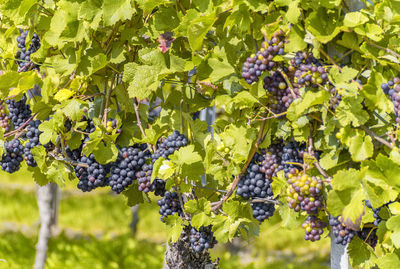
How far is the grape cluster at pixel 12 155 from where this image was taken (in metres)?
2.21

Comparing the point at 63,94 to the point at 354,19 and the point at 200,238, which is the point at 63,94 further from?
the point at 354,19

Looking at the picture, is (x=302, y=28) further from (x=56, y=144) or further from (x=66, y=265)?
(x=66, y=265)

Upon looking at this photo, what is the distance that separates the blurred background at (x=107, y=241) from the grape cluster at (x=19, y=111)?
4.43 feet

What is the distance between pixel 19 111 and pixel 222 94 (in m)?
1.01

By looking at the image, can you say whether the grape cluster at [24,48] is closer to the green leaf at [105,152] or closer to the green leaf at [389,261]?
the green leaf at [105,152]

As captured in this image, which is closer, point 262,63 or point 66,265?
point 262,63

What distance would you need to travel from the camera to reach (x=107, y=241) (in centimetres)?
630

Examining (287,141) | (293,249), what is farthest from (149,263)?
(287,141)

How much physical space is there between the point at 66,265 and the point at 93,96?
160 inches

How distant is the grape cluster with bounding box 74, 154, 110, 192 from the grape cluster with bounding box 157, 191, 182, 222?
0.88 feet

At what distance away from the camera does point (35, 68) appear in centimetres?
220

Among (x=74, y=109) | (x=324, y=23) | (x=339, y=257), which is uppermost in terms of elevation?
(x=324, y=23)

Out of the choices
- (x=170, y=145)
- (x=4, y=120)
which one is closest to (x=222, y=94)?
(x=170, y=145)

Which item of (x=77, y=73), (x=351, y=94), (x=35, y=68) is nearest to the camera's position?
(x=351, y=94)
